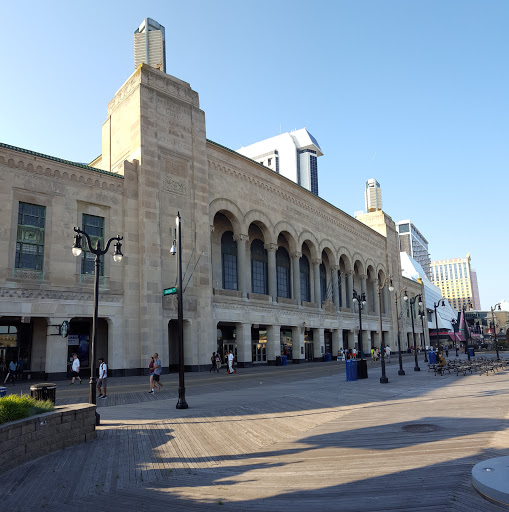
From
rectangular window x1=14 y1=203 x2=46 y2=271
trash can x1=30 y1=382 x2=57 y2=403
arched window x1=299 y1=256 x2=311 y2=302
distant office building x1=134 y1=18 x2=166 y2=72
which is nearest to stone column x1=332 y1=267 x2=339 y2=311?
arched window x1=299 y1=256 x2=311 y2=302

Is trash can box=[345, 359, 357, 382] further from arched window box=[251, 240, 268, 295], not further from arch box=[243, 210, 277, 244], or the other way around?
arched window box=[251, 240, 268, 295]

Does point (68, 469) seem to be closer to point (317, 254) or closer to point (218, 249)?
point (218, 249)

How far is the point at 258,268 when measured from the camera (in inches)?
1768

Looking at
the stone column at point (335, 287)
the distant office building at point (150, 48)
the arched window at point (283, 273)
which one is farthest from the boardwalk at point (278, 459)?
the stone column at point (335, 287)

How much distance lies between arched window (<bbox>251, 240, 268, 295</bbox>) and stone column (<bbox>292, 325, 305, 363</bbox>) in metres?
5.06

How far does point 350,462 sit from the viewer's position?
8359mm

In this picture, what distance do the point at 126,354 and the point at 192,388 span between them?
28.9 feet

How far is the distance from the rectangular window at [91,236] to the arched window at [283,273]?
22252 mm

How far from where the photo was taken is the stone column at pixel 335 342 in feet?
172

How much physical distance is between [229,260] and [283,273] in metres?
9.01

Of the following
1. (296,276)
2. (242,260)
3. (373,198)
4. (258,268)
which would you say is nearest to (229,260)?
(242,260)

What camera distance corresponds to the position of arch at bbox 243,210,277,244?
4061cm

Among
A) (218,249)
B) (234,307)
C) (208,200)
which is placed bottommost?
(234,307)

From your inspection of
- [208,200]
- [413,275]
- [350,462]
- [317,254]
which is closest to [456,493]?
[350,462]
